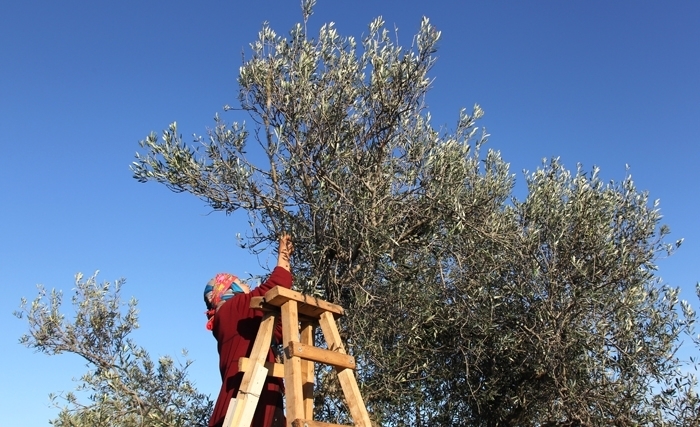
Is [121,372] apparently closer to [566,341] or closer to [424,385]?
[424,385]

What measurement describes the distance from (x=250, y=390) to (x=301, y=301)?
851 mm

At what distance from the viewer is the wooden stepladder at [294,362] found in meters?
4.76

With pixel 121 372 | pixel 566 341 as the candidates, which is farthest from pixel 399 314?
pixel 121 372

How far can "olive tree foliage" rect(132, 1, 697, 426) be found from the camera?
22.4 feet

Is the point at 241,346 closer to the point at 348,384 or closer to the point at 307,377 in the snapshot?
the point at 307,377

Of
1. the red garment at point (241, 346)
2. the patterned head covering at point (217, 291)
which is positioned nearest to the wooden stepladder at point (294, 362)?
the red garment at point (241, 346)

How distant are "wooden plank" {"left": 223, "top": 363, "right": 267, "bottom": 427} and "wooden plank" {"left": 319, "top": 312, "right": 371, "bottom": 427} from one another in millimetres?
688

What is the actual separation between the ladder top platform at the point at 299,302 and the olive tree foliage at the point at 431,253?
0.90m

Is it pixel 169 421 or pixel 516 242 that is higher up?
pixel 516 242

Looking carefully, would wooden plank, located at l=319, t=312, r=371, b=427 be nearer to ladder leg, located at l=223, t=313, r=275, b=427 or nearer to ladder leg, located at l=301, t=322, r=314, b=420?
ladder leg, located at l=301, t=322, r=314, b=420

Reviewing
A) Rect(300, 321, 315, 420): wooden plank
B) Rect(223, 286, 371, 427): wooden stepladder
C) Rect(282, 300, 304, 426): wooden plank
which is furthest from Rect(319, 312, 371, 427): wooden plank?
Rect(282, 300, 304, 426): wooden plank

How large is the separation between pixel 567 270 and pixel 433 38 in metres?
3.45

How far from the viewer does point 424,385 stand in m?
8.13

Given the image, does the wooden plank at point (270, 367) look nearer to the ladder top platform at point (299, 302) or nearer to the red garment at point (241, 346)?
the red garment at point (241, 346)
